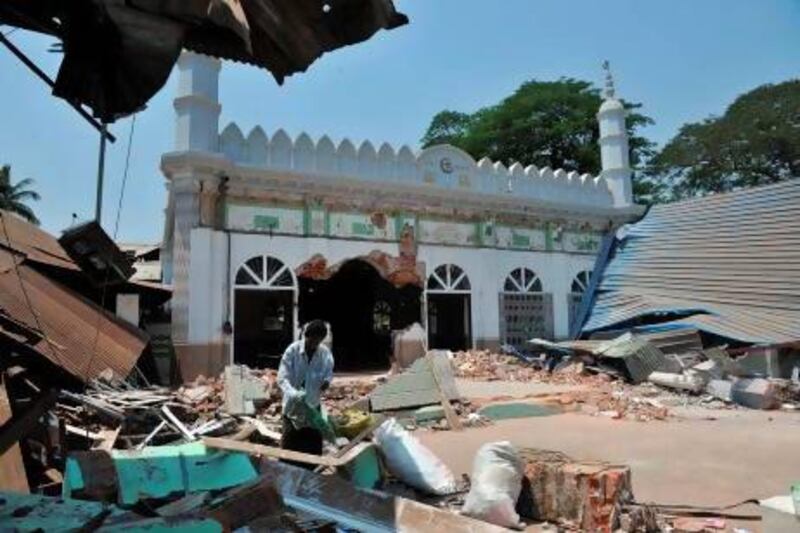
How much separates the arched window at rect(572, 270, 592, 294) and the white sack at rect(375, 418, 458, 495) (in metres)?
13.8

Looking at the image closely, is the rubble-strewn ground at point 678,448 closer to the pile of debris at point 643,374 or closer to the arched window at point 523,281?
the pile of debris at point 643,374

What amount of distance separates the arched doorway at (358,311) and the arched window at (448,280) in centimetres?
85

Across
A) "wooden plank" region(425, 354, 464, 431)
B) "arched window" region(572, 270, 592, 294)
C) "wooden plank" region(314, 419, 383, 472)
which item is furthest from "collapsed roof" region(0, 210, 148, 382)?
"arched window" region(572, 270, 592, 294)

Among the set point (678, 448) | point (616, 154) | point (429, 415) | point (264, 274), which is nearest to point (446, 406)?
point (429, 415)

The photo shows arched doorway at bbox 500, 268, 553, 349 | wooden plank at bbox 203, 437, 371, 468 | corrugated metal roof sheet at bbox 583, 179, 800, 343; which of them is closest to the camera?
wooden plank at bbox 203, 437, 371, 468

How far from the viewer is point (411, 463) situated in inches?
212

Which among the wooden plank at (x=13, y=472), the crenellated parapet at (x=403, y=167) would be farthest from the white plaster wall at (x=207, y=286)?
the wooden plank at (x=13, y=472)

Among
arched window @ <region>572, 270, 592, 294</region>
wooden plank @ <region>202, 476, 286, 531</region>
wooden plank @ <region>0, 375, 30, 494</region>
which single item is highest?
arched window @ <region>572, 270, 592, 294</region>

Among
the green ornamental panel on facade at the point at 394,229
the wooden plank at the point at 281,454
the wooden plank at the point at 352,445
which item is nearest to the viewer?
the wooden plank at the point at 281,454

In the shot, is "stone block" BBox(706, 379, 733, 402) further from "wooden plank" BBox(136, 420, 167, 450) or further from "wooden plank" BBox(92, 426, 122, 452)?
"wooden plank" BBox(92, 426, 122, 452)

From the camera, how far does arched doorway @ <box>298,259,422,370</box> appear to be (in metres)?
17.6

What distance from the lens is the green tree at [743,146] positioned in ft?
90.6

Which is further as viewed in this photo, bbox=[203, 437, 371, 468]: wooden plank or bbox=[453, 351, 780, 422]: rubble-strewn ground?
bbox=[453, 351, 780, 422]: rubble-strewn ground

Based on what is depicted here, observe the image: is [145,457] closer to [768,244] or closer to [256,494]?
[256,494]
